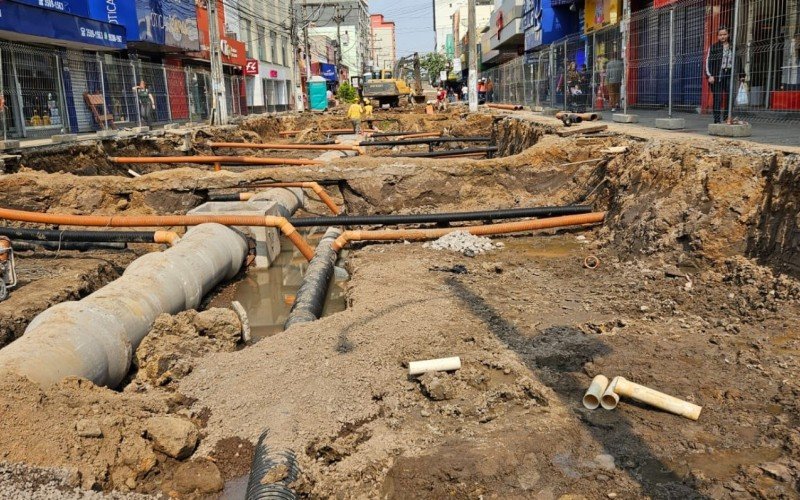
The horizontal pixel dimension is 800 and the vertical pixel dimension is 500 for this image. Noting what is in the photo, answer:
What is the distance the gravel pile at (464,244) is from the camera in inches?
311

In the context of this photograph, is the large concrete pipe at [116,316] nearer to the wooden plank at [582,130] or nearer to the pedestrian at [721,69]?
the wooden plank at [582,130]

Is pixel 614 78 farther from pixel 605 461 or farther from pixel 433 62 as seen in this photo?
pixel 433 62

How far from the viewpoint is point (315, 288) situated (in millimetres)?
6980

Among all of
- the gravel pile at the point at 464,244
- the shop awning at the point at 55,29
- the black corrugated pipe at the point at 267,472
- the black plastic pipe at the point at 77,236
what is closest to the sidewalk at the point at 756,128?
the gravel pile at the point at 464,244

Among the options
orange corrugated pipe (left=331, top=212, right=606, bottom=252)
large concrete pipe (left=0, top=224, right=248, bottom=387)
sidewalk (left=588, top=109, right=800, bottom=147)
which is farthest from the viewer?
orange corrugated pipe (left=331, top=212, right=606, bottom=252)

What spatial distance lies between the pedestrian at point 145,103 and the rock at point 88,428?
16684 mm

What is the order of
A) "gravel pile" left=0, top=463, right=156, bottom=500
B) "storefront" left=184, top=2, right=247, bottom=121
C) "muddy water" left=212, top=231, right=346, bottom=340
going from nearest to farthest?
"gravel pile" left=0, top=463, right=156, bottom=500 → "muddy water" left=212, top=231, right=346, bottom=340 → "storefront" left=184, top=2, right=247, bottom=121

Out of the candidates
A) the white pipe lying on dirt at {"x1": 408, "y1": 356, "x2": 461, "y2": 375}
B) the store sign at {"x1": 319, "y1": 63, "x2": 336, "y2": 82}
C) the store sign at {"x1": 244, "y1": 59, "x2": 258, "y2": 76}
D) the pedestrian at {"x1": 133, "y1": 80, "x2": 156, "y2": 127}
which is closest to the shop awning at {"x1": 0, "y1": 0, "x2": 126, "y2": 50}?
the pedestrian at {"x1": 133, "y1": 80, "x2": 156, "y2": 127}

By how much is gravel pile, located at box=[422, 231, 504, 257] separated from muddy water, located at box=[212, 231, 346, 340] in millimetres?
1313

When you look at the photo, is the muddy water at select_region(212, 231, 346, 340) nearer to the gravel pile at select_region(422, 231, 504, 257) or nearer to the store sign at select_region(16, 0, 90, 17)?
the gravel pile at select_region(422, 231, 504, 257)

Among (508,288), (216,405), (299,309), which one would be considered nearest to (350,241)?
(299,309)

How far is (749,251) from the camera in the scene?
5.85 meters

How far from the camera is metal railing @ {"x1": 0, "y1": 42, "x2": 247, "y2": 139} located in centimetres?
1402

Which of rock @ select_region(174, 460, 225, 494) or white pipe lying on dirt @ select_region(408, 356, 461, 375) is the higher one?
white pipe lying on dirt @ select_region(408, 356, 461, 375)
